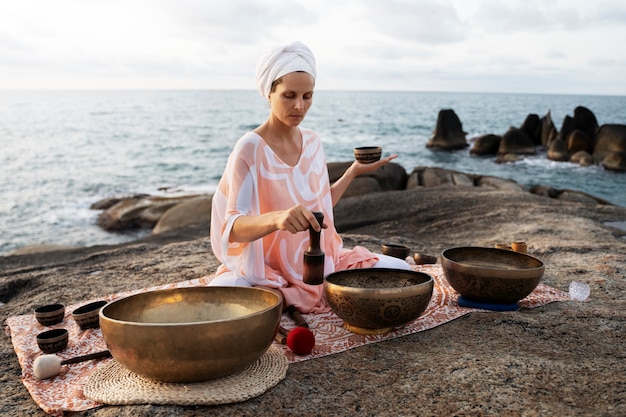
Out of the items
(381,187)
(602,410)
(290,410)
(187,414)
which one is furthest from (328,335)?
(381,187)

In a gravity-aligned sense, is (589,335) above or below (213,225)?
below

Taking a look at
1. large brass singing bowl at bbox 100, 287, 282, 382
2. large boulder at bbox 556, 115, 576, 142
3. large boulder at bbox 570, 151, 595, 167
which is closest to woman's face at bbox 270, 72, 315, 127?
large brass singing bowl at bbox 100, 287, 282, 382

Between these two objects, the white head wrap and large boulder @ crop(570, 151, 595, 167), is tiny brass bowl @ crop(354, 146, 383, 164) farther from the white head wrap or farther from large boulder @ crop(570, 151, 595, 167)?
large boulder @ crop(570, 151, 595, 167)

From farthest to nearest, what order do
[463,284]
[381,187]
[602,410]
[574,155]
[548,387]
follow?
[574,155] < [381,187] < [463,284] < [548,387] < [602,410]

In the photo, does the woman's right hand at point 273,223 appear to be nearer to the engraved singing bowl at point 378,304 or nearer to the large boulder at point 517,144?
the engraved singing bowl at point 378,304

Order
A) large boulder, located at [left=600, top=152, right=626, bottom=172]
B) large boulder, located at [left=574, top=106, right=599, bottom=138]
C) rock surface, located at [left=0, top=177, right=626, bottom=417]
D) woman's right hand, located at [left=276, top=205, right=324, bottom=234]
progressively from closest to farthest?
rock surface, located at [left=0, top=177, right=626, bottom=417]
woman's right hand, located at [left=276, top=205, right=324, bottom=234]
large boulder, located at [left=600, top=152, right=626, bottom=172]
large boulder, located at [left=574, top=106, right=599, bottom=138]

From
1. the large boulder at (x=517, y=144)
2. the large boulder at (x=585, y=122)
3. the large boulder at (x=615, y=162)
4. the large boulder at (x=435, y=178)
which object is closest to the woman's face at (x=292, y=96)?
the large boulder at (x=435, y=178)

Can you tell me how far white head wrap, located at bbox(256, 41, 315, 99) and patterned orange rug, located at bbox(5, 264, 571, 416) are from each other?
1433 millimetres

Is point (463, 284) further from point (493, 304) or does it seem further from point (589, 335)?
point (589, 335)

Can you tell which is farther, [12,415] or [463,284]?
[463,284]

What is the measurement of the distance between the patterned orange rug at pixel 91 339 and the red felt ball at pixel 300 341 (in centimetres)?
4

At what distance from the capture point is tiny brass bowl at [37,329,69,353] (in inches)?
116

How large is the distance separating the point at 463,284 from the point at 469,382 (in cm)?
97

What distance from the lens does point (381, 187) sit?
442 inches
